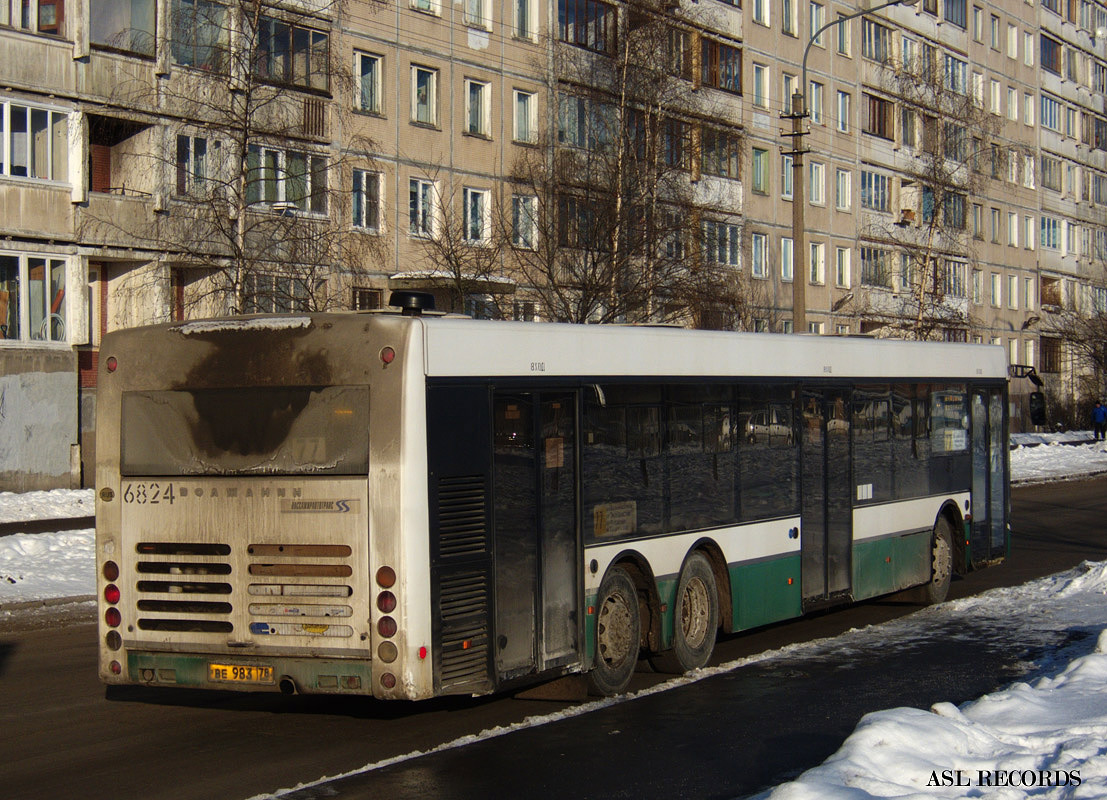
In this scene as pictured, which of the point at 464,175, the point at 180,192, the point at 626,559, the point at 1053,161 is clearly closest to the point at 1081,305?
the point at 1053,161

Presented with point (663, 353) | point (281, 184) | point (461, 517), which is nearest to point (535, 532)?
point (461, 517)

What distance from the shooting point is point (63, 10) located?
102 ft

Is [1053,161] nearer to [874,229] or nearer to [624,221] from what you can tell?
[874,229]

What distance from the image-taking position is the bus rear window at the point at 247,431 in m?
8.70

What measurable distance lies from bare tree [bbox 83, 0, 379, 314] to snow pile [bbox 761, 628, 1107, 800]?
1883cm

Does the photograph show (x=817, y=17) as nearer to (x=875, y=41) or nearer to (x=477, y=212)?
(x=875, y=41)

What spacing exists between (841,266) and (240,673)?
53560 millimetres

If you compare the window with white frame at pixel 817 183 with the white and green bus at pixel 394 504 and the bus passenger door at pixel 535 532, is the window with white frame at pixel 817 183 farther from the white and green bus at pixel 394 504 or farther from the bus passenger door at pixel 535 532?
the bus passenger door at pixel 535 532

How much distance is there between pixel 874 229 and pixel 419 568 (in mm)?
55772

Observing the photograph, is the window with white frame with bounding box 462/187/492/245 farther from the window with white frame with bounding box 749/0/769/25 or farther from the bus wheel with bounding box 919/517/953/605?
the bus wheel with bounding box 919/517/953/605

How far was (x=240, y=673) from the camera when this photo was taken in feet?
29.0

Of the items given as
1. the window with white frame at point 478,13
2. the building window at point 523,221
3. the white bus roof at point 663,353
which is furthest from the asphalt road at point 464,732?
the window with white frame at point 478,13

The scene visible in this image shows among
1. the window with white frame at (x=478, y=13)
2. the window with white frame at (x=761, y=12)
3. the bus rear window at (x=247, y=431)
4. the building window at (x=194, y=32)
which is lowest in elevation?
the bus rear window at (x=247, y=431)

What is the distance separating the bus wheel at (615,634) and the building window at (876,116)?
53.4 m
